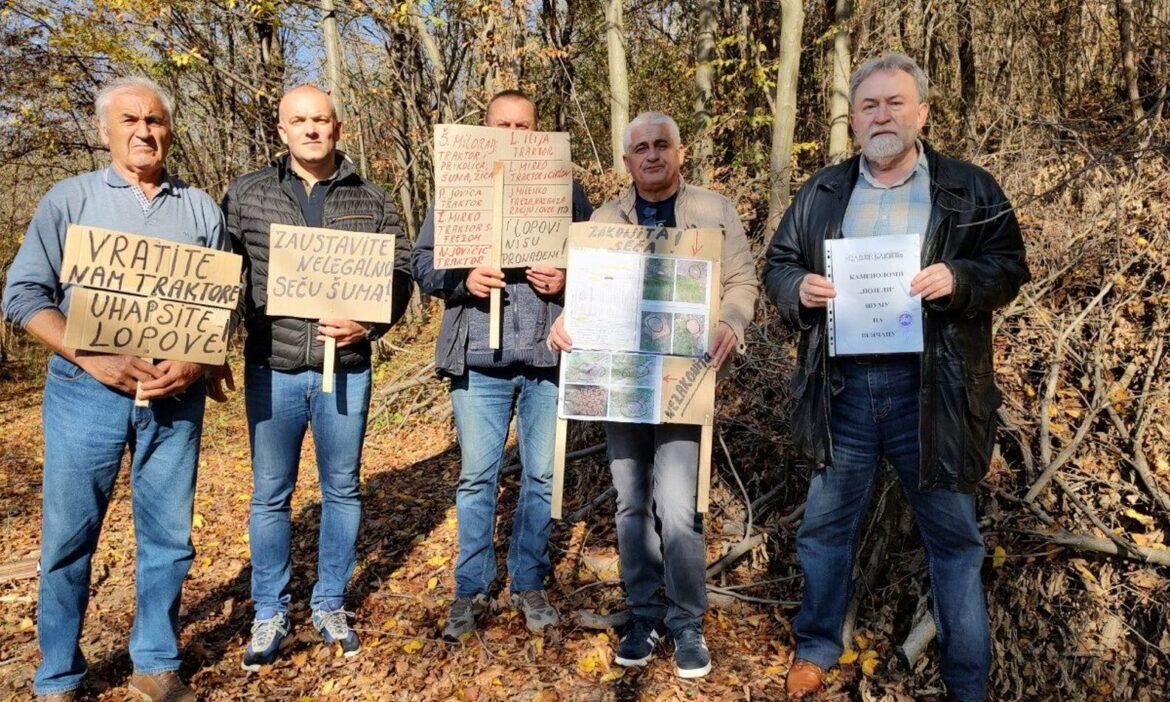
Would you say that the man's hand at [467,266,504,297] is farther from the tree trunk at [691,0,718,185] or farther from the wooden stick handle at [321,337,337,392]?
the tree trunk at [691,0,718,185]

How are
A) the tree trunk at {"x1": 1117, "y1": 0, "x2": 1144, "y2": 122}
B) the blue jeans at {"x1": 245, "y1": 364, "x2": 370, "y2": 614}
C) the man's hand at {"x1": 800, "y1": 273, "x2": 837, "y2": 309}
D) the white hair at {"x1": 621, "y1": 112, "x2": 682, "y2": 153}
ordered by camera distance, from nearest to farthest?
the man's hand at {"x1": 800, "y1": 273, "x2": 837, "y2": 309}
the white hair at {"x1": 621, "y1": 112, "x2": 682, "y2": 153}
the blue jeans at {"x1": 245, "y1": 364, "x2": 370, "y2": 614}
the tree trunk at {"x1": 1117, "y1": 0, "x2": 1144, "y2": 122}

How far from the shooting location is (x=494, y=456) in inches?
152

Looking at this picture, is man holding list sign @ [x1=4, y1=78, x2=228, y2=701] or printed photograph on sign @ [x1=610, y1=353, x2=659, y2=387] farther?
printed photograph on sign @ [x1=610, y1=353, x2=659, y2=387]

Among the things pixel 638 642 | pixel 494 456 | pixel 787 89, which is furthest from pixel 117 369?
pixel 787 89

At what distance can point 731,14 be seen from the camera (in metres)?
11.6

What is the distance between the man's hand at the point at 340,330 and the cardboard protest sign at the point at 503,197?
0.51 meters

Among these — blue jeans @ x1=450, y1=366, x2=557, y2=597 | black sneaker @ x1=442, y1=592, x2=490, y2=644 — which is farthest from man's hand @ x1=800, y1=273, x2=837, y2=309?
black sneaker @ x1=442, y1=592, x2=490, y2=644

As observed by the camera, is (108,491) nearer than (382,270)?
Yes

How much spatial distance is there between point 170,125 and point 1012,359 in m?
4.71

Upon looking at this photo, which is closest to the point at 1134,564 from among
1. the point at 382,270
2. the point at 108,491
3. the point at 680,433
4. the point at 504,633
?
the point at 680,433

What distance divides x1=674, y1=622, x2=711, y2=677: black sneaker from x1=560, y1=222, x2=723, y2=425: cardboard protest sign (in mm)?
1006

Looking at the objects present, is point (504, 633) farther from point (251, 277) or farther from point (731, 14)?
point (731, 14)

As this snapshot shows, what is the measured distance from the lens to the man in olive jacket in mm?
A: 3367

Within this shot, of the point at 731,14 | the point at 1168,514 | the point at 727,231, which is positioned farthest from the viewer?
the point at 731,14
